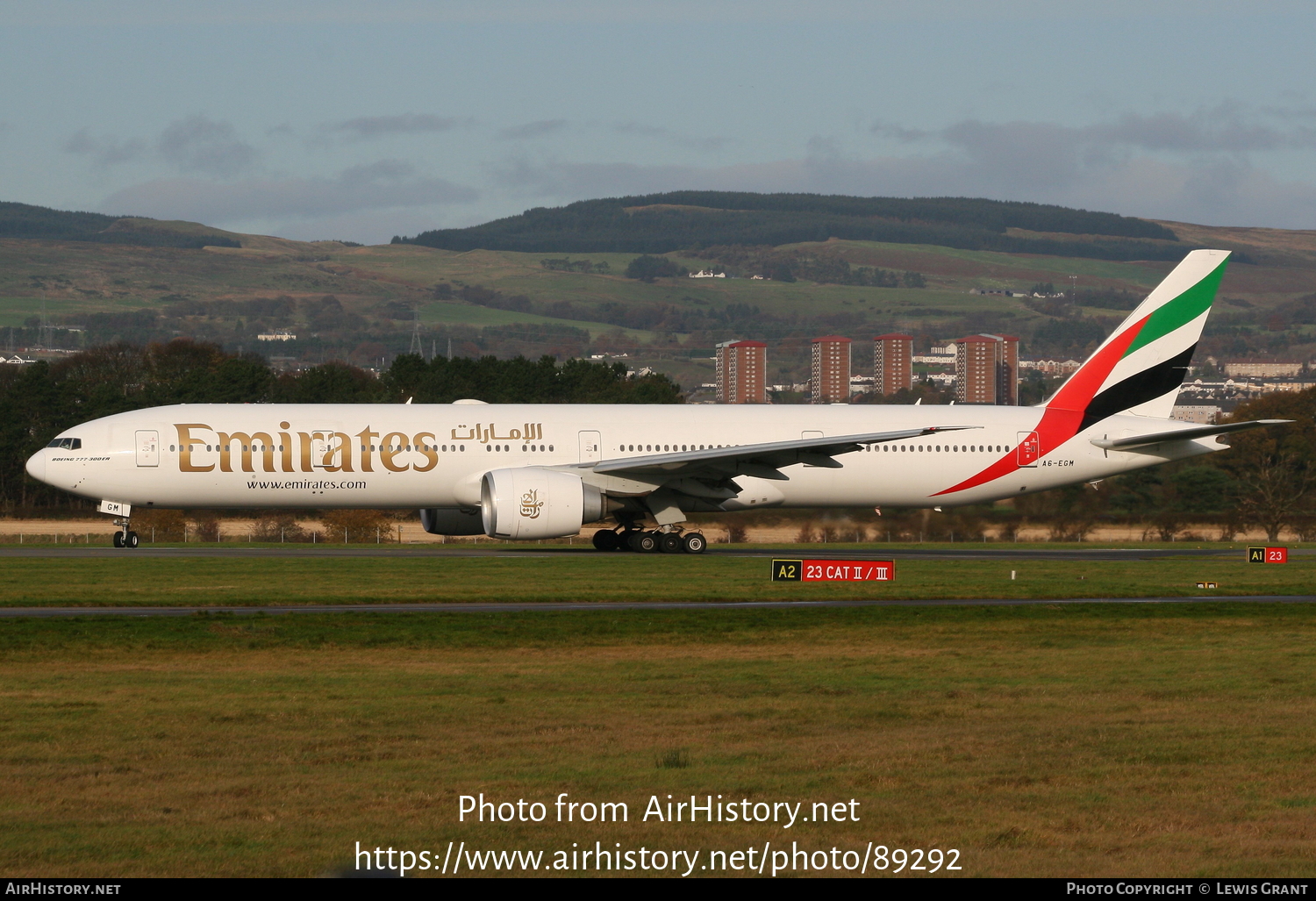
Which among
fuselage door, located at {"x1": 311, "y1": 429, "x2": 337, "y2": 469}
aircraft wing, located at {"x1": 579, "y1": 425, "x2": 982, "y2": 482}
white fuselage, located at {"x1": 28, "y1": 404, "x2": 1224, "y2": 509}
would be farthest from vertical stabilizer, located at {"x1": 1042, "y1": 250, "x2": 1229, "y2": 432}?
fuselage door, located at {"x1": 311, "y1": 429, "x2": 337, "y2": 469}

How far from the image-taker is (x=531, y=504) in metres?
39.3

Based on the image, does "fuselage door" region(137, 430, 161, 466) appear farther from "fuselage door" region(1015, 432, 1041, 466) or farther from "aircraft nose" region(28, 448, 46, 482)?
"fuselage door" region(1015, 432, 1041, 466)

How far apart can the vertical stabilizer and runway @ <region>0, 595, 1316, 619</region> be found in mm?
16231

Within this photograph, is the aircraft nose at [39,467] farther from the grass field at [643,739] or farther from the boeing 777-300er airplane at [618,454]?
the grass field at [643,739]

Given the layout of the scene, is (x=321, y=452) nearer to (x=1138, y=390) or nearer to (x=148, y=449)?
(x=148, y=449)

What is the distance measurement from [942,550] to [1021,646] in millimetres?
26127

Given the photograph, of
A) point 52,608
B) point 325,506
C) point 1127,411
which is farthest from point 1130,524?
point 52,608

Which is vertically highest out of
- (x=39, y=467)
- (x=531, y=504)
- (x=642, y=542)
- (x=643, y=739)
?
(x=39, y=467)

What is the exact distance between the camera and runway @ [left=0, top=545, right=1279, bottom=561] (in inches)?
1650

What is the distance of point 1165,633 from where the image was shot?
24359 millimetres

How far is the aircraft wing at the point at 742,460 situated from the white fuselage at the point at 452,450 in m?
1.27

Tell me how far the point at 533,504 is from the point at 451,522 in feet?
20.5

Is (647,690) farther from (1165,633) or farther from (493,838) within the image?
(1165,633)

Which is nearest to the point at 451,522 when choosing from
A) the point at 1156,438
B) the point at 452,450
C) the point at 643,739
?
the point at 452,450
